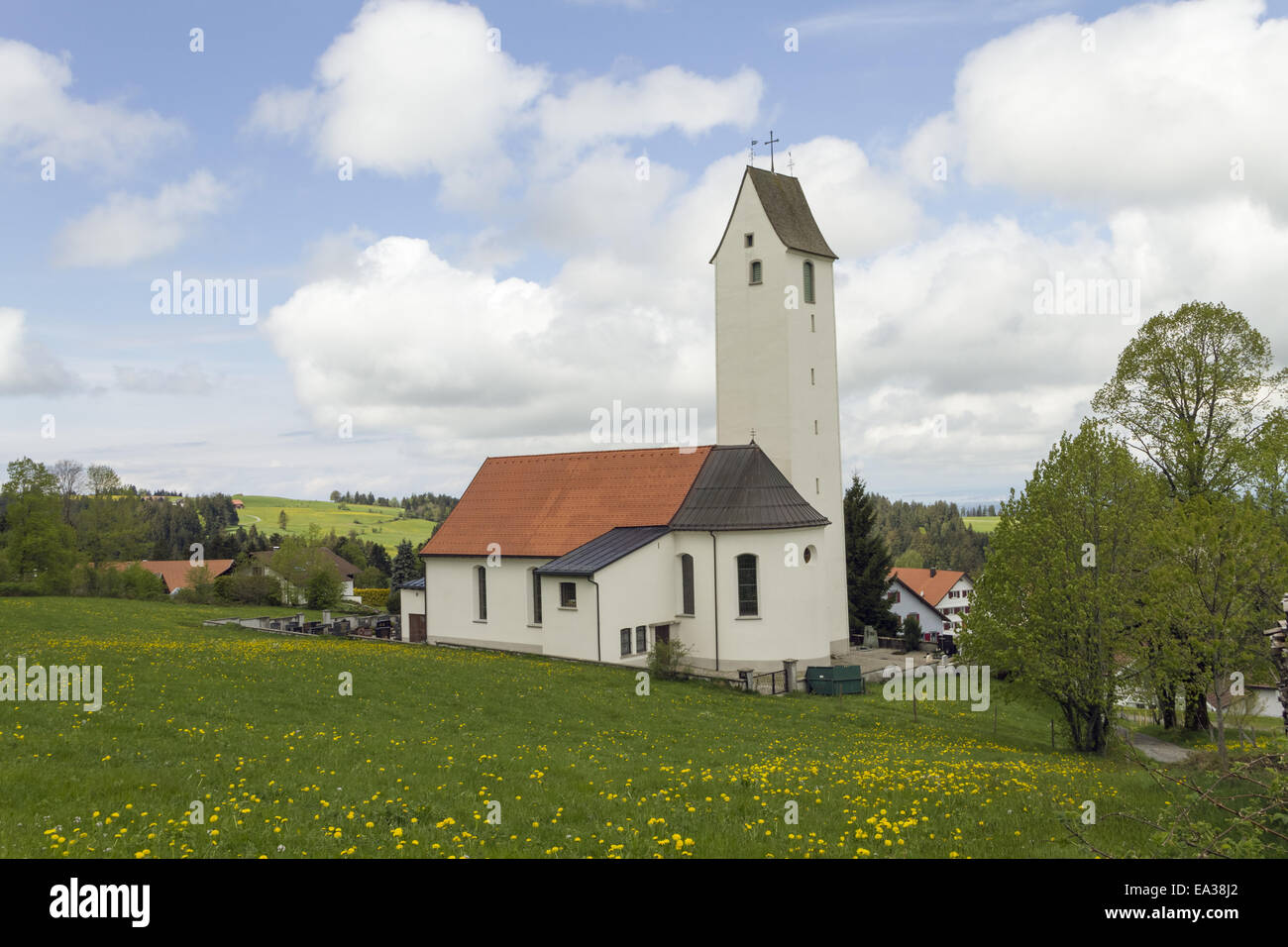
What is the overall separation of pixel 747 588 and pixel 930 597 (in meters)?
58.7

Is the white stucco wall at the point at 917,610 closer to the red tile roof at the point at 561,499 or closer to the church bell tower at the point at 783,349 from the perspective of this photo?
the church bell tower at the point at 783,349

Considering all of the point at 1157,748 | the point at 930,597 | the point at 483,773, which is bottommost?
the point at 1157,748

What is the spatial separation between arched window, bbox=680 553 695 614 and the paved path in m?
16.4

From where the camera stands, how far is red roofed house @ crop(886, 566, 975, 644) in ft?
285

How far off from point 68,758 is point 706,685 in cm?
2189

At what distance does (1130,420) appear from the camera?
2945cm

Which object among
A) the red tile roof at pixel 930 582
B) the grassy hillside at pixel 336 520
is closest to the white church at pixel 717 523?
the red tile roof at pixel 930 582

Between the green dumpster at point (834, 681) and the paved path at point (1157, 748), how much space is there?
895 cm

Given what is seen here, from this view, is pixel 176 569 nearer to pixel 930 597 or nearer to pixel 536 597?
Result: pixel 536 597

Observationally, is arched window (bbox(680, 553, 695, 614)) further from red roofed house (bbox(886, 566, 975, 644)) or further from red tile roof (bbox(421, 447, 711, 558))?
red roofed house (bbox(886, 566, 975, 644))

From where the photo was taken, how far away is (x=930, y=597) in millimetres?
88875

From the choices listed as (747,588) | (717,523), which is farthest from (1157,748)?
(717,523)
